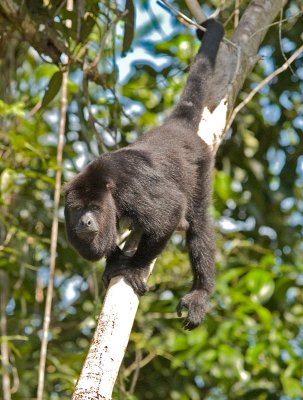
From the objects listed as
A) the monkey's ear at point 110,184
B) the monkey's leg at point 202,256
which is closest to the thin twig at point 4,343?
the monkey's leg at point 202,256

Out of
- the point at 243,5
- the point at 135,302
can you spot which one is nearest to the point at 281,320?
the point at 243,5

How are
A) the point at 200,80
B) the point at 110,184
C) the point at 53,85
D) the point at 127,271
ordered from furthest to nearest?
the point at 53,85, the point at 200,80, the point at 110,184, the point at 127,271

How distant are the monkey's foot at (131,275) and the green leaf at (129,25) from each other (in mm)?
1777

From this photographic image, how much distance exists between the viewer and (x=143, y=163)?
4375 mm

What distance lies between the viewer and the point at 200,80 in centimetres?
486

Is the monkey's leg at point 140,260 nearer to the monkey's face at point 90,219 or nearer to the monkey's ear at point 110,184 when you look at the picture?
the monkey's face at point 90,219

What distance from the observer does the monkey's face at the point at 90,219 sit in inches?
164

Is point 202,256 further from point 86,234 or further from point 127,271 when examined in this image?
point 127,271

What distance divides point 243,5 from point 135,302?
3674 mm

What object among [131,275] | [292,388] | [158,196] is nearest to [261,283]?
[292,388]

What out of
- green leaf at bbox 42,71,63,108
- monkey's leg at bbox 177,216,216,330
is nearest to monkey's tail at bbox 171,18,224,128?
monkey's leg at bbox 177,216,216,330

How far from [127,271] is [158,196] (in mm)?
661

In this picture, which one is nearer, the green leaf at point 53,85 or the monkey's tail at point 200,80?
the monkey's tail at point 200,80

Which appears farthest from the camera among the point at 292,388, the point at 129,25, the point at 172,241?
the point at 172,241
